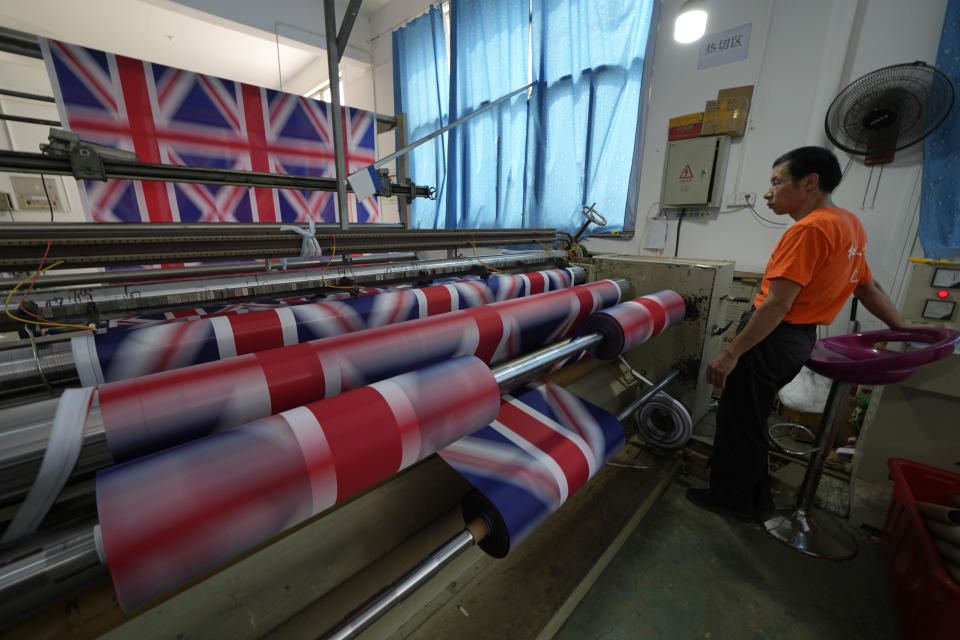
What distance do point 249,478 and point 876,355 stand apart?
1.75 metres

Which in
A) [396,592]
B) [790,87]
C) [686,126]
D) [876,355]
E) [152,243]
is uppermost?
[790,87]

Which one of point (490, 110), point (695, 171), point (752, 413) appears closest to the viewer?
point (752, 413)

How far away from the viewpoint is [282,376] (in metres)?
0.60

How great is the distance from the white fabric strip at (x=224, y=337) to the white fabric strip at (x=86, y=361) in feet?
0.56

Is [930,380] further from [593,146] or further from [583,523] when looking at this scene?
[593,146]

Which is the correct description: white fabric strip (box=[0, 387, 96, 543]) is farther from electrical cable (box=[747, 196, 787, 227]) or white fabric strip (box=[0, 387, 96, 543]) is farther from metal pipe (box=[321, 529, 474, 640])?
electrical cable (box=[747, 196, 787, 227])

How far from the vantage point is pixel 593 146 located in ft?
9.37

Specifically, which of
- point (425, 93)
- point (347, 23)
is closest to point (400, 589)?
point (347, 23)

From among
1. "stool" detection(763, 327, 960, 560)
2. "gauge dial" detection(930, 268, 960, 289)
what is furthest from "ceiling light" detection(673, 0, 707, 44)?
"stool" detection(763, 327, 960, 560)

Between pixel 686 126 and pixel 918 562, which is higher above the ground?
pixel 686 126

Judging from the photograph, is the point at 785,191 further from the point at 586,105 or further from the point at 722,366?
the point at 586,105

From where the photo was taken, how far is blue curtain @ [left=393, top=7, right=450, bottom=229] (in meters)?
3.86

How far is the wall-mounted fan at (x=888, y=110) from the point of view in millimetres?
1733

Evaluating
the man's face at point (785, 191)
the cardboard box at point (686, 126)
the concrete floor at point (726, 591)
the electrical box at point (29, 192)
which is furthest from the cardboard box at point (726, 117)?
the electrical box at point (29, 192)
